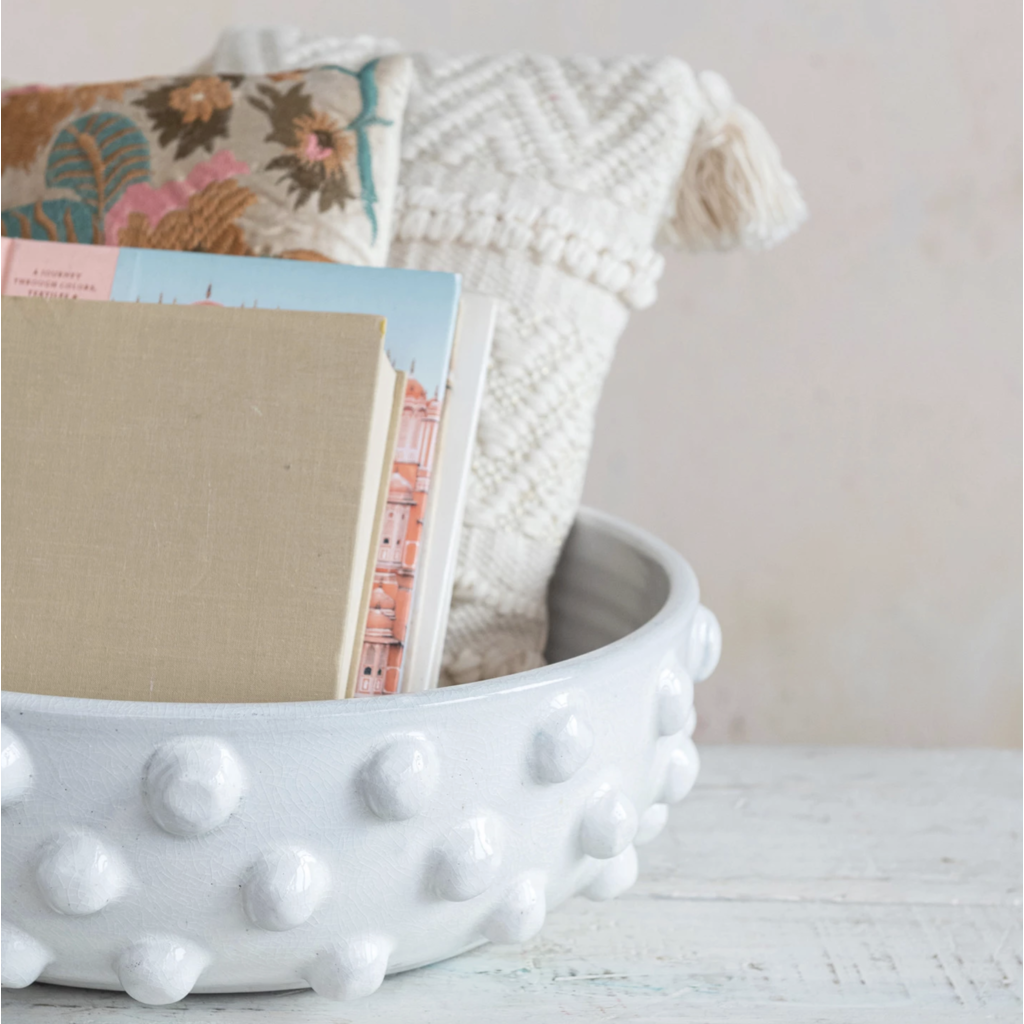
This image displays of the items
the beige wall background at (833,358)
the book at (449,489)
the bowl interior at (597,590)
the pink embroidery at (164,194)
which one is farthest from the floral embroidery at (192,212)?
the beige wall background at (833,358)

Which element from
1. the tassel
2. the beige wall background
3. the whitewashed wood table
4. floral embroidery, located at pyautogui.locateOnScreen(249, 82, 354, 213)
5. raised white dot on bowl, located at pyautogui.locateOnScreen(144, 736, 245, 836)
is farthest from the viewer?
the beige wall background

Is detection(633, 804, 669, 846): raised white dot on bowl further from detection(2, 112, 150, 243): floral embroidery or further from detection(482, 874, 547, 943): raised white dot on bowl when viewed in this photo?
detection(2, 112, 150, 243): floral embroidery

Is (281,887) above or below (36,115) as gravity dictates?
below

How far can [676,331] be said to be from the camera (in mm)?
1074

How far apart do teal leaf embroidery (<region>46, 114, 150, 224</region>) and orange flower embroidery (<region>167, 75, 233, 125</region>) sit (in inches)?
1.0

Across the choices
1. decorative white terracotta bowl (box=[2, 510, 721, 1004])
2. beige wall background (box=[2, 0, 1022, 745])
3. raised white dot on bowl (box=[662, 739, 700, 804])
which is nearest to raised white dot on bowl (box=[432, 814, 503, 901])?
decorative white terracotta bowl (box=[2, 510, 721, 1004])

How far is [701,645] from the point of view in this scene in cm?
44

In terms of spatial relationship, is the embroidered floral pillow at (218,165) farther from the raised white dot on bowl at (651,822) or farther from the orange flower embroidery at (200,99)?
the raised white dot on bowl at (651,822)

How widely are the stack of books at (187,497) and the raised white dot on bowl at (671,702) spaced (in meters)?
0.12

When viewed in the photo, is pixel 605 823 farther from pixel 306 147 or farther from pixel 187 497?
pixel 306 147

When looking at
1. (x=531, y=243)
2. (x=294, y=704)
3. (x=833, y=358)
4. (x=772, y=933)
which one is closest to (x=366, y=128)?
(x=531, y=243)

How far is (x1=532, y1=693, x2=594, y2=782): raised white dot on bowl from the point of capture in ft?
1.14

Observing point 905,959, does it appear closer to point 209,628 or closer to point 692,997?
point 692,997

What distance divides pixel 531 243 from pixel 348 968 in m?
0.37
